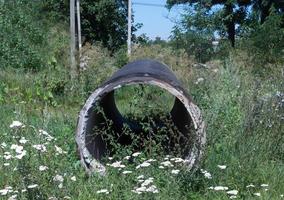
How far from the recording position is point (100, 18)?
105 feet

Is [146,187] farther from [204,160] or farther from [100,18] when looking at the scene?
[100,18]

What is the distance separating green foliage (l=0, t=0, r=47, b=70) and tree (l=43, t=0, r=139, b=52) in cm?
1184

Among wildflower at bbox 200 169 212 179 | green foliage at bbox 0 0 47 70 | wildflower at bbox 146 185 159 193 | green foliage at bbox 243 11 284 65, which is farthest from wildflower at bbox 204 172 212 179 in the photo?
green foliage at bbox 0 0 47 70

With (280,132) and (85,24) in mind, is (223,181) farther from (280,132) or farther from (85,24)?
(85,24)

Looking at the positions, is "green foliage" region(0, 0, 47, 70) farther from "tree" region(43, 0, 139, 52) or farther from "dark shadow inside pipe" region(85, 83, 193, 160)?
"tree" region(43, 0, 139, 52)

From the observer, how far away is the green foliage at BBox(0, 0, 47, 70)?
50.5ft

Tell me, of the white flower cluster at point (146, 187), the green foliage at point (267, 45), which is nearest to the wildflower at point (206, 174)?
the white flower cluster at point (146, 187)

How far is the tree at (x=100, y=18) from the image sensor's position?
31.9m

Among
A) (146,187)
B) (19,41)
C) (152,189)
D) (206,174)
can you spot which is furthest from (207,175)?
(19,41)

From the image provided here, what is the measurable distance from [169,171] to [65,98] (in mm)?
6735

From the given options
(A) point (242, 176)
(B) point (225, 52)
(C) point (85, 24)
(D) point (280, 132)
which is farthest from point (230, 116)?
(C) point (85, 24)

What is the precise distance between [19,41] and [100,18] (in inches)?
628

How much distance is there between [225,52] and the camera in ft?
58.9

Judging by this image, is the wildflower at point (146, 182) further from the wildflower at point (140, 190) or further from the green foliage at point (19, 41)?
the green foliage at point (19, 41)
